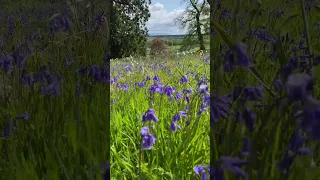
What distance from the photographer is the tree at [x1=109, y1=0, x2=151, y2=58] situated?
1.10 m

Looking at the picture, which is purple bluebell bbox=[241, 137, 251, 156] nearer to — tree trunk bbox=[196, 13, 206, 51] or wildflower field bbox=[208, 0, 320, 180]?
wildflower field bbox=[208, 0, 320, 180]

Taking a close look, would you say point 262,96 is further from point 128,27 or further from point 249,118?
point 128,27

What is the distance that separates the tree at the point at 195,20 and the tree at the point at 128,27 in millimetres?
158

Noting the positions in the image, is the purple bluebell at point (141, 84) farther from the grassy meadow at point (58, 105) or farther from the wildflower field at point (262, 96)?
the wildflower field at point (262, 96)

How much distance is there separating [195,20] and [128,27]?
260 mm

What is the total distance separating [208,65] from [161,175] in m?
0.38

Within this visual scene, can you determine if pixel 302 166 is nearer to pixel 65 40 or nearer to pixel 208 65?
pixel 208 65

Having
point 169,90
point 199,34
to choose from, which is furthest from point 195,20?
point 169,90

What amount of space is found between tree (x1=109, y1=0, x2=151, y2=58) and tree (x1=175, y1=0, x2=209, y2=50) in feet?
0.52

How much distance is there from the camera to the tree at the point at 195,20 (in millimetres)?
960

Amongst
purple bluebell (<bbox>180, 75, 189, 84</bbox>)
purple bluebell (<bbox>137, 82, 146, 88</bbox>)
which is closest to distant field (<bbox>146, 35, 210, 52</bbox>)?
purple bluebell (<bbox>180, 75, 189, 84</bbox>)

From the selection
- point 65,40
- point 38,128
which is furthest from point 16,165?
point 65,40

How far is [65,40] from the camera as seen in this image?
49.4 inches

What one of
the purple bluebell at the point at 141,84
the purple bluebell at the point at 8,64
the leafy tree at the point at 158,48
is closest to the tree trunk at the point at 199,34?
the leafy tree at the point at 158,48
